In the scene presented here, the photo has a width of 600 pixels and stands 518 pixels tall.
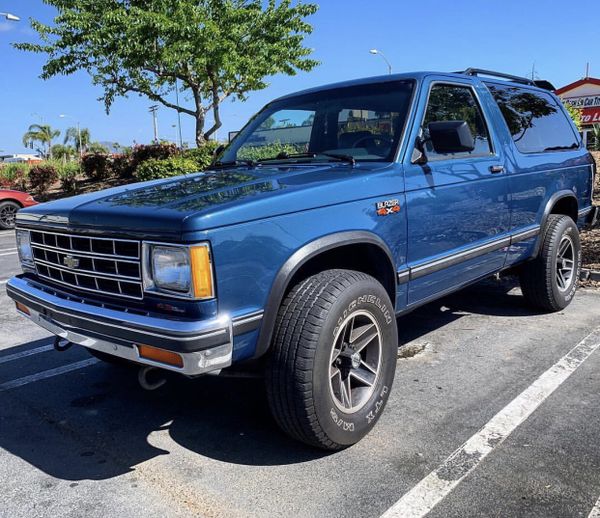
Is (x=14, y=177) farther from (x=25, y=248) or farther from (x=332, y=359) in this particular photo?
(x=332, y=359)

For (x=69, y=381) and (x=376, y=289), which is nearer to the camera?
(x=376, y=289)

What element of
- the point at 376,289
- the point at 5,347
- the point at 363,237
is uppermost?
the point at 363,237

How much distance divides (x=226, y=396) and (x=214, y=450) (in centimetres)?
70

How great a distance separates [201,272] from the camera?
2396 millimetres

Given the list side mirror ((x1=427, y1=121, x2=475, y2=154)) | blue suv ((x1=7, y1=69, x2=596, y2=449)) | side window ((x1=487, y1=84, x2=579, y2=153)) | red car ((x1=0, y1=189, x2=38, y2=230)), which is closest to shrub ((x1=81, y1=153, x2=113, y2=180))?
red car ((x1=0, y1=189, x2=38, y2=230))

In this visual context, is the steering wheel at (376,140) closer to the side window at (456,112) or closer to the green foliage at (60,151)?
the side window at (456,112)

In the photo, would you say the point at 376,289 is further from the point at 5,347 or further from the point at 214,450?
the point at 5,347

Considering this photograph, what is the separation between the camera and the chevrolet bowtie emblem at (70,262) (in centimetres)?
292

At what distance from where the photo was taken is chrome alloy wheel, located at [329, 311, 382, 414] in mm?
2953

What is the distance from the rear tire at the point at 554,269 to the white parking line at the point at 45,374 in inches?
146

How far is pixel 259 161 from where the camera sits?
397cm

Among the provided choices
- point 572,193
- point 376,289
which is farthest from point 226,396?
point 572,193

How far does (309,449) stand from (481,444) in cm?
89

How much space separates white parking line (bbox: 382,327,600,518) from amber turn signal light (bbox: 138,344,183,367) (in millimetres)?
1088
